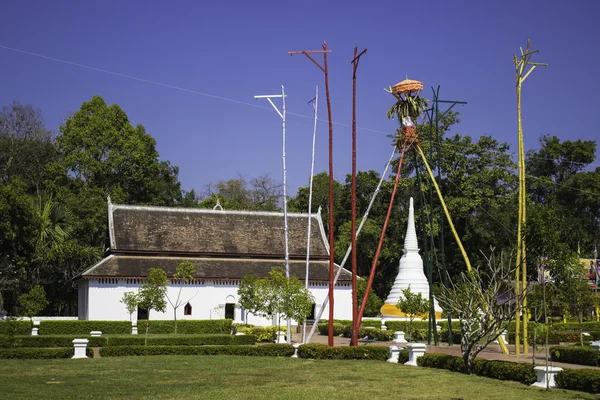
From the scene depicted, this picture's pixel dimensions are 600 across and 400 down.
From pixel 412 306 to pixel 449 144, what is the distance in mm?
22437

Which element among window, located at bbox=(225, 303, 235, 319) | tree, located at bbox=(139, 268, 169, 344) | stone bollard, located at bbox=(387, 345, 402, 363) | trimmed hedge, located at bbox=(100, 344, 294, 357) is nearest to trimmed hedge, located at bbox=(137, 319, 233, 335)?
tree, located at bbox=(139, 268, 169, 344)

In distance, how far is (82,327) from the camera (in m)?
36.9

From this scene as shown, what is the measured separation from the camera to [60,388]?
632 inches

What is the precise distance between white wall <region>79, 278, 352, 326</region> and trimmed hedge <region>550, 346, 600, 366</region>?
22225mm

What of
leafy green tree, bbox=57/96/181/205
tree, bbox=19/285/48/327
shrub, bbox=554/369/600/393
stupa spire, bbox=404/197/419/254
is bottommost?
shrub, bbox=554/369/600/393

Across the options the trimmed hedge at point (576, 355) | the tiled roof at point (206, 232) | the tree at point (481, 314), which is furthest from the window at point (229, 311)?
the tree at point (481, 314)

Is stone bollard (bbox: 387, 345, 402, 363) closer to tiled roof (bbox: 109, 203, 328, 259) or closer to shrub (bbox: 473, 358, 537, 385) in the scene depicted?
shrub (bbox: 473, 358, 537, 385)

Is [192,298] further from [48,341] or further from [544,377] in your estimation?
[544,377]

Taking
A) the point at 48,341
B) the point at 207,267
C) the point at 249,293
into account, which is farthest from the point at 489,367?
the point at 207,267

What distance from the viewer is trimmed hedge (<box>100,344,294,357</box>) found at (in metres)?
24.6

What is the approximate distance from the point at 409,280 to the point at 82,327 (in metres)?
17.6

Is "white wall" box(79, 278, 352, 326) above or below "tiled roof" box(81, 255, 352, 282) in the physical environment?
below

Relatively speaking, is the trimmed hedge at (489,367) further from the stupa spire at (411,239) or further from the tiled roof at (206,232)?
the tiled roof at (206,232)

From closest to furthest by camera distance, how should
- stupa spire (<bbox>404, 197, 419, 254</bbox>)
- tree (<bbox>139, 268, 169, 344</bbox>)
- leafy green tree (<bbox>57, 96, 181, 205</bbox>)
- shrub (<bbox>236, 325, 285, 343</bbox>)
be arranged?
tree (<bbox>139, 268, 169, 344</bbox>)
shrub (<bbox>236, 325, 285, 343</bbox>)
stupa spire (<bbox>404, 197, 419, 254</bbox>)
leafy green tree (<bbox>57, 96, 181, 205</bbox>)
